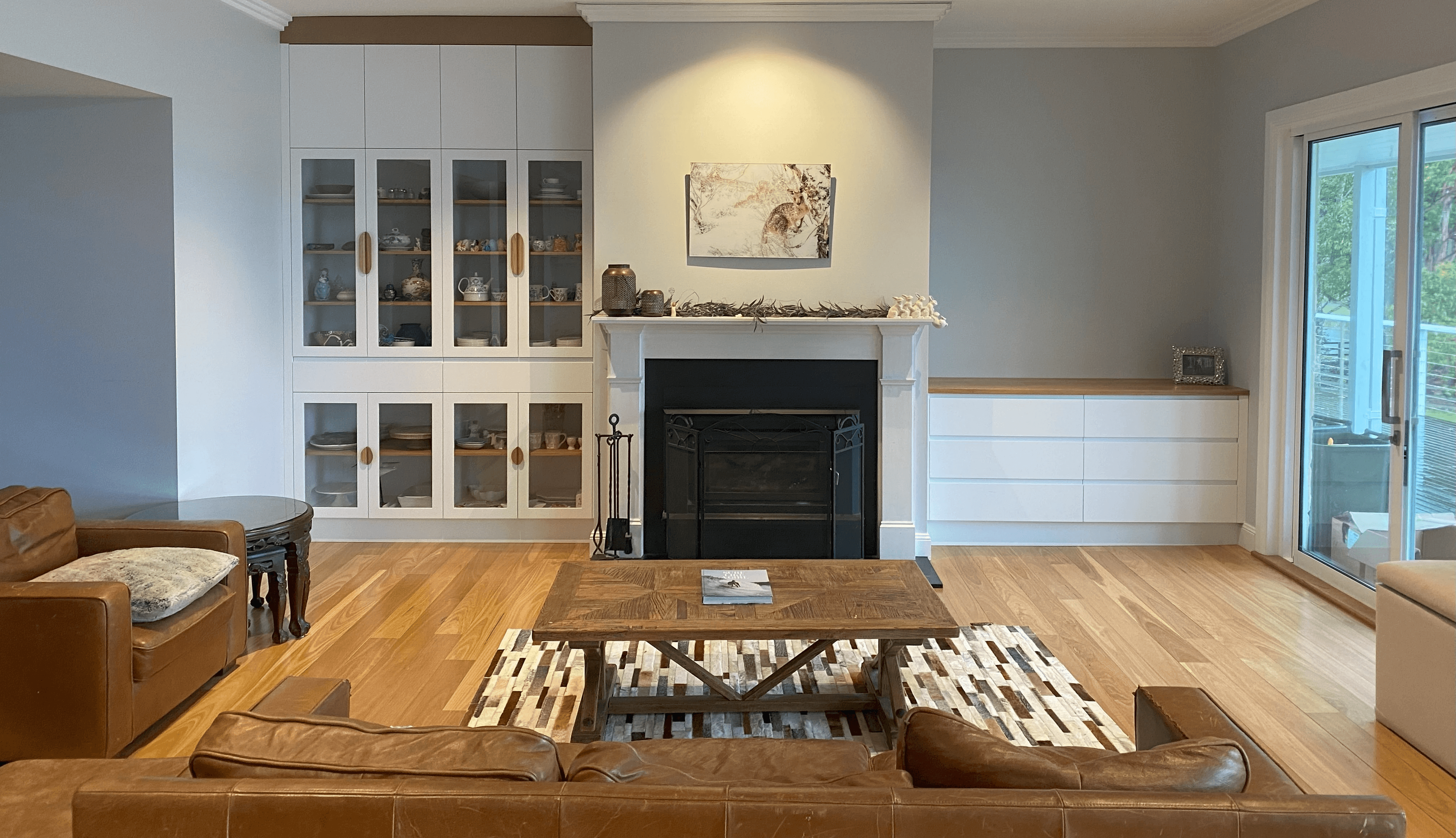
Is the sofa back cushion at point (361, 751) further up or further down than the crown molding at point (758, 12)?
further down

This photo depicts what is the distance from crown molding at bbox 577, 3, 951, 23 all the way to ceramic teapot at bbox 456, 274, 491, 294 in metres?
1.38

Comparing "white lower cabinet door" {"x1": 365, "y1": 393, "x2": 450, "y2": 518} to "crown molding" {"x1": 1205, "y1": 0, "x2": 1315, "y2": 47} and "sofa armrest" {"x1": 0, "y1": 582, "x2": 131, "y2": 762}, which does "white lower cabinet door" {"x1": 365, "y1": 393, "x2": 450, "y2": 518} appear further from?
"crown molding" {"x1": 1205, "y1": 0, "x2": 1315, "y2": 47}

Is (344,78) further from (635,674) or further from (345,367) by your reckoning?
(635,674)

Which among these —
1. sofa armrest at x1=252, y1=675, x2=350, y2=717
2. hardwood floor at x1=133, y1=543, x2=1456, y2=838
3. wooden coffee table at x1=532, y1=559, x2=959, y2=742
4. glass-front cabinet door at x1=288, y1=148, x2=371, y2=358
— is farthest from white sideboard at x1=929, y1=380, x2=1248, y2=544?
sofa armrest at x1=252, y1=675, x2=350, y2=717

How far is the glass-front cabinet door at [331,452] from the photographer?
5691 mm

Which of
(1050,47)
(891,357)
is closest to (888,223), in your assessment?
(891,357)

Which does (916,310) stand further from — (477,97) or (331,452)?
(331,452)

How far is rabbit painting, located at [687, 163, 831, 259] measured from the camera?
5.28m

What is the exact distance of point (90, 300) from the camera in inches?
180

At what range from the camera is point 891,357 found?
528 centimetres

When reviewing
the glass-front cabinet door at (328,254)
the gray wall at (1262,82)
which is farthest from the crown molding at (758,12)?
the gray wall at (1262,82)

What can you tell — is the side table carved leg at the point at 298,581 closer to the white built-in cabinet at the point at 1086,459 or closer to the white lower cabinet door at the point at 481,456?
the white lower cabinet door at the point at 481,456

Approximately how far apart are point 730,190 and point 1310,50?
8.69 ft

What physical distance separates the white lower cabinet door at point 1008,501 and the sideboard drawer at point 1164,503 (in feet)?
0.34
